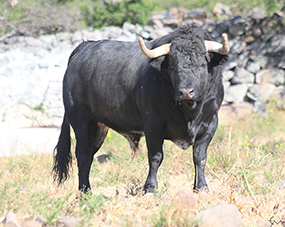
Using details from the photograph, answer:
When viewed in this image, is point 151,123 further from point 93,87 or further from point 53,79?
point 53,79

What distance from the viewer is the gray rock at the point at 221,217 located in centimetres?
263

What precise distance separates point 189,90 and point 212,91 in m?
0.63

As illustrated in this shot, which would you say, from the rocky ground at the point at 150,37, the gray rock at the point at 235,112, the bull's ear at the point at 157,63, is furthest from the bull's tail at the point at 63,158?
the gray rock at the point at 235,112

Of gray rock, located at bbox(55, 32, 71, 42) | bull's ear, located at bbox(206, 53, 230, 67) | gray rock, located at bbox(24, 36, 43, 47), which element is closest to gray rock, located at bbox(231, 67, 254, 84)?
gray rock, located at bbox(55, 32, 71, 42)

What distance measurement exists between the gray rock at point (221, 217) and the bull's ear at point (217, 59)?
1.46 meters

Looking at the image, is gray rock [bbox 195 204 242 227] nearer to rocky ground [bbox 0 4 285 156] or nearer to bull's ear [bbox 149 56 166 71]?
bull's ear [bbox 149 56 166 71]

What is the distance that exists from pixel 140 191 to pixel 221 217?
1011mm

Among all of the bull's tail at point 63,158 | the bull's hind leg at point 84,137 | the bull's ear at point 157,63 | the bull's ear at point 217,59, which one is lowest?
the bull's tail at point 63,158

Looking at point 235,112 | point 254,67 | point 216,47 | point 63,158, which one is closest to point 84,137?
point 63,158

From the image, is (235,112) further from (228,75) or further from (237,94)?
(228,75)

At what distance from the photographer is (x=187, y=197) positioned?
308 centimetres

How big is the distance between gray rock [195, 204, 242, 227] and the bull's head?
0.97m

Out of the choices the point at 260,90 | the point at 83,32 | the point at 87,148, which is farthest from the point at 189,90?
the point at 83,32

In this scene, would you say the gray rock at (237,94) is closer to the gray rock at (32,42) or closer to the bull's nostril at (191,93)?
the gray rock at (32,42)
